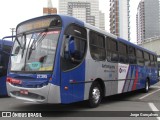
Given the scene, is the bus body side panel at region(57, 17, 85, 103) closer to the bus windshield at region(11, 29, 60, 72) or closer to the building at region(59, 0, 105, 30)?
the bus windshield at region(11, 29, 60, 72)

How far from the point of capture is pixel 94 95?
35.8 ft

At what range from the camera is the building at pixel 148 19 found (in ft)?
272

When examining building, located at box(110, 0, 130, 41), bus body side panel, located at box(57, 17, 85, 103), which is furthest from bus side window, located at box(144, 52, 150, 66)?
building, located at box(110, 0, 130, 41)

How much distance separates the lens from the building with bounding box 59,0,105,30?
7225 centimetres

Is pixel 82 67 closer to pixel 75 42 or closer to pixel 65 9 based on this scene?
pixel 75 42

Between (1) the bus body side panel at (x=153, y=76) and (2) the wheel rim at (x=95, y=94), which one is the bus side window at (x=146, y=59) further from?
(2) the wheel rim at (x=95, y=94)

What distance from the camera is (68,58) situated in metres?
9.19

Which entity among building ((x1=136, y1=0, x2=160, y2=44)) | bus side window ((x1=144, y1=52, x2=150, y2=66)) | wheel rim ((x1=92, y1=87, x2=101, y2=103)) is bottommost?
wheel rim ((x1=92, y1=87, x2=101, y2=103))

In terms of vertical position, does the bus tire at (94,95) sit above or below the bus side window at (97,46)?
below

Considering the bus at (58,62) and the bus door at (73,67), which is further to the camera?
the bus door at (73,67)

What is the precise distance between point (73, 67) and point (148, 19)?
78.0 m

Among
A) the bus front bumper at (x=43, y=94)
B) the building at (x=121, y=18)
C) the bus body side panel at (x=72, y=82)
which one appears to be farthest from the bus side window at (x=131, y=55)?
the building at (x=121, y=18)

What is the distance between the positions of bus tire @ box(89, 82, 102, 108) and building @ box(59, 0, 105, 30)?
59.0 meters

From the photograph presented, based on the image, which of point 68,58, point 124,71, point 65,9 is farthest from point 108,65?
point 65,9
